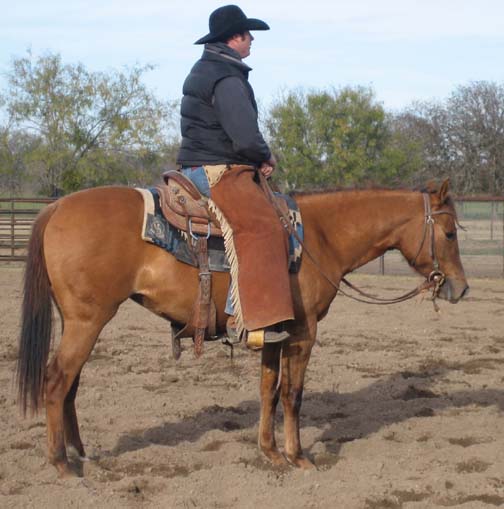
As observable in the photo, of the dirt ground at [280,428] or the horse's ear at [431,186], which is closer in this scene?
the dirt ground at [280,428]

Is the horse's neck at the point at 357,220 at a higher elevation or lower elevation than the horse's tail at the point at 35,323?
higher

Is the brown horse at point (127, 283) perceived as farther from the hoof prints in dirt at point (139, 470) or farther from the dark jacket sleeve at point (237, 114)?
the dark jacket sleeve at point (237, 114)

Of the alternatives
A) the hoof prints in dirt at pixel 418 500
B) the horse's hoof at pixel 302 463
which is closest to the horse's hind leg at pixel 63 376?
the horse's hoof at pixel 302 463

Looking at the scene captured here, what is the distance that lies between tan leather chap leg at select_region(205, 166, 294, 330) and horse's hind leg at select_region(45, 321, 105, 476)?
894mm

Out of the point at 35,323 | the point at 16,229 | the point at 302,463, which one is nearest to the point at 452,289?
the point at 302,463

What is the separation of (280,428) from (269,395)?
31.6 inches

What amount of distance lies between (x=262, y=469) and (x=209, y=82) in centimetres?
235

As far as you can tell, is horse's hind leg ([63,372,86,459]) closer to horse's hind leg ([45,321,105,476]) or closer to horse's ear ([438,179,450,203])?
horse's hind leg ([45,321,105,476])

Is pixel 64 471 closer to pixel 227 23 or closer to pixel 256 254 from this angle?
pixel 256 254

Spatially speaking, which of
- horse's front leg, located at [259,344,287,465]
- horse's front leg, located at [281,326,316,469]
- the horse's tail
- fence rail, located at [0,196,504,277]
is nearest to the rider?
horse's front leg, located at [281,326,316,469]

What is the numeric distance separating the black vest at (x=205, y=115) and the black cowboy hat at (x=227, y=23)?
0.11m

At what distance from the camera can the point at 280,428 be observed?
5.68m

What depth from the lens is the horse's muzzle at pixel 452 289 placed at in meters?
5.21

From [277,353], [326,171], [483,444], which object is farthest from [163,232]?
[326,171]
